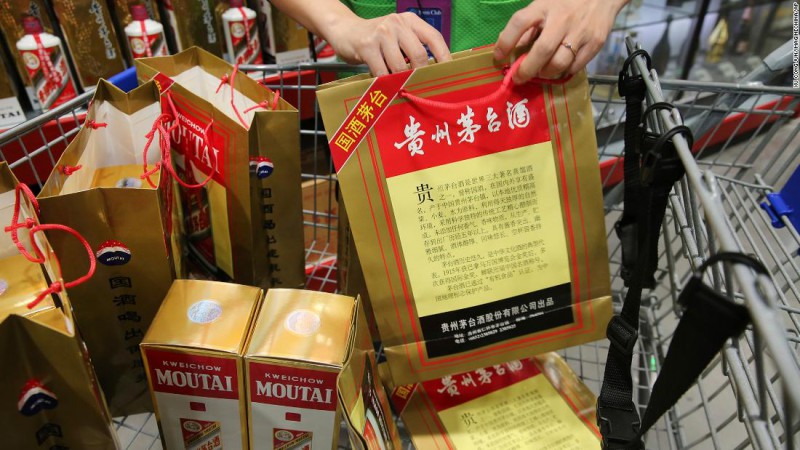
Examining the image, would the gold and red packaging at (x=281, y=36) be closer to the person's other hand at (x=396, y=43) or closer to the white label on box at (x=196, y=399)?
the person's other hand at (x=396, y=43)

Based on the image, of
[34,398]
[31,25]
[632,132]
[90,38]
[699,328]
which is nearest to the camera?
[699,328]

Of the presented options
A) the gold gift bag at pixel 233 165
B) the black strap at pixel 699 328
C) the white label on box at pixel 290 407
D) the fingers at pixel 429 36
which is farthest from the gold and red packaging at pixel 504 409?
the fingers at pixel 429 36

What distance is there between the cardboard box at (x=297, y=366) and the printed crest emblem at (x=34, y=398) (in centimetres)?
21

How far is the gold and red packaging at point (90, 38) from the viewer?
127 cm

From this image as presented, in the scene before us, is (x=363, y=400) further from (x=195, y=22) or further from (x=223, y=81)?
(x=195, y=22)

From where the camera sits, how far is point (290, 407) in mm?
697

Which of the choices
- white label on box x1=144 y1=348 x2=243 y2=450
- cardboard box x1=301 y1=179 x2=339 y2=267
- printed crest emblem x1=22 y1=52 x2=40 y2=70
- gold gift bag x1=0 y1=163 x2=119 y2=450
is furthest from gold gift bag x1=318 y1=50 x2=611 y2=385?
printed crest emblem x1=22 y1=52 x2=40 y2=70

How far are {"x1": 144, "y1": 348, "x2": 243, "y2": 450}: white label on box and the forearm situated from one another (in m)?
0.50

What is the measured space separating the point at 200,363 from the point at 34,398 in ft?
0.57

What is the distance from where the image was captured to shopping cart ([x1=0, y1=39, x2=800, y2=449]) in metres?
0.45

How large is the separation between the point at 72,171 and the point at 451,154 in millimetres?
536

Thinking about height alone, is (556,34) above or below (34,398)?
above

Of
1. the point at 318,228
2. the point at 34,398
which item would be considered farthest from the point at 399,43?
the point at 318,228

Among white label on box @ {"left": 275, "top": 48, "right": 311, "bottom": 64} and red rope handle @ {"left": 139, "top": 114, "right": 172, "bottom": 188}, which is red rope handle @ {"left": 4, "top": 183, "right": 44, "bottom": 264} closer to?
red rope handle @ {"left": 139, "top": 114, "right": 172, "bottom": 188}
